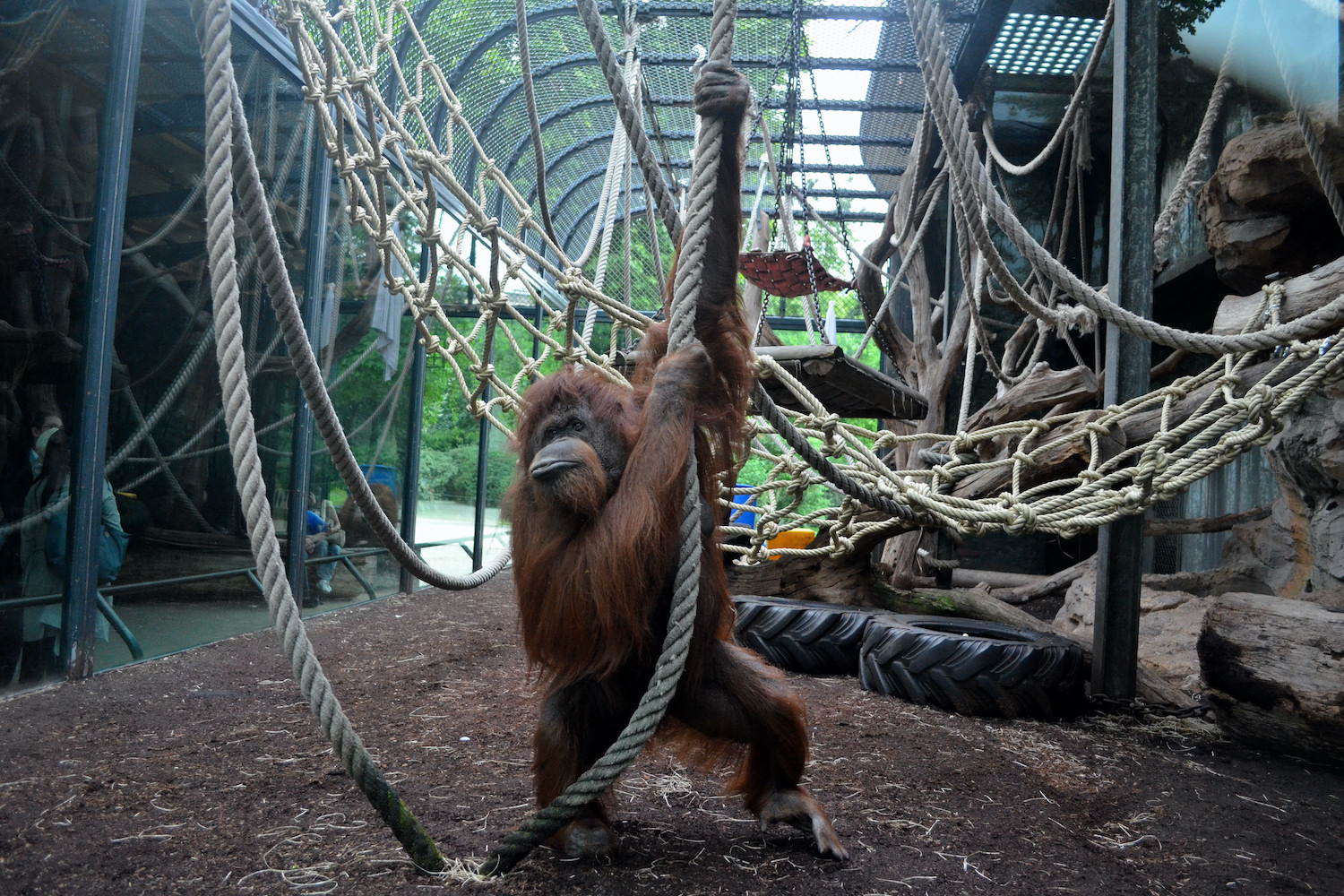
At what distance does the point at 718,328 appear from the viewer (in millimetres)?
2359

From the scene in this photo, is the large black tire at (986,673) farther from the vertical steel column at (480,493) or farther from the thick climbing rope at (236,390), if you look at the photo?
the vertical steel column at (480,493)

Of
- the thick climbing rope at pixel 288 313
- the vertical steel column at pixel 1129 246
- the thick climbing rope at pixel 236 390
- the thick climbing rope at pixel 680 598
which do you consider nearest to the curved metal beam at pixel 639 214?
the vertical steel column at pixel 1129 246

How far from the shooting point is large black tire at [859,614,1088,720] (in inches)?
141

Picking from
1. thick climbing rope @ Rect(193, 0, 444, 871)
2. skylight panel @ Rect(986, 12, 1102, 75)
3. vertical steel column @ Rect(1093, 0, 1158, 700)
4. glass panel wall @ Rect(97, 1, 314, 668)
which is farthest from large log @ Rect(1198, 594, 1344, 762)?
skylight panel @ Rect(986, 12, 1102, 75)

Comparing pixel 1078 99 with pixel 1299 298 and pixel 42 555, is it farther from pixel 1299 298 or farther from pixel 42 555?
pixel 42 555

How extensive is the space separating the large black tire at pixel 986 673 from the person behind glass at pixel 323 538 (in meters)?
4.02

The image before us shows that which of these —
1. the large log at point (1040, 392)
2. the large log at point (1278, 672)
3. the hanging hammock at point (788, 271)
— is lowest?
the large log at point (1278, 672)

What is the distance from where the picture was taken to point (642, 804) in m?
2.66

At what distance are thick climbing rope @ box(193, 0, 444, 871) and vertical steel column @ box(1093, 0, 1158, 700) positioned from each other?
130 inches

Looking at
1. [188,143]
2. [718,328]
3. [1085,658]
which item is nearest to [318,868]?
[718,328]

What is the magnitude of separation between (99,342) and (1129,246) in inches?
181

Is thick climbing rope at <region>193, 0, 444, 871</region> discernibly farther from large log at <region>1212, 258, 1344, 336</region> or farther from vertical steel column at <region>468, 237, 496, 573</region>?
vertical steel column at <region>468, 237, 496, 573</region>

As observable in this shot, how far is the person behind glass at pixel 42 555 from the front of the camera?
368cm

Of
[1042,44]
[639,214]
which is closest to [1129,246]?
[1042,44]
